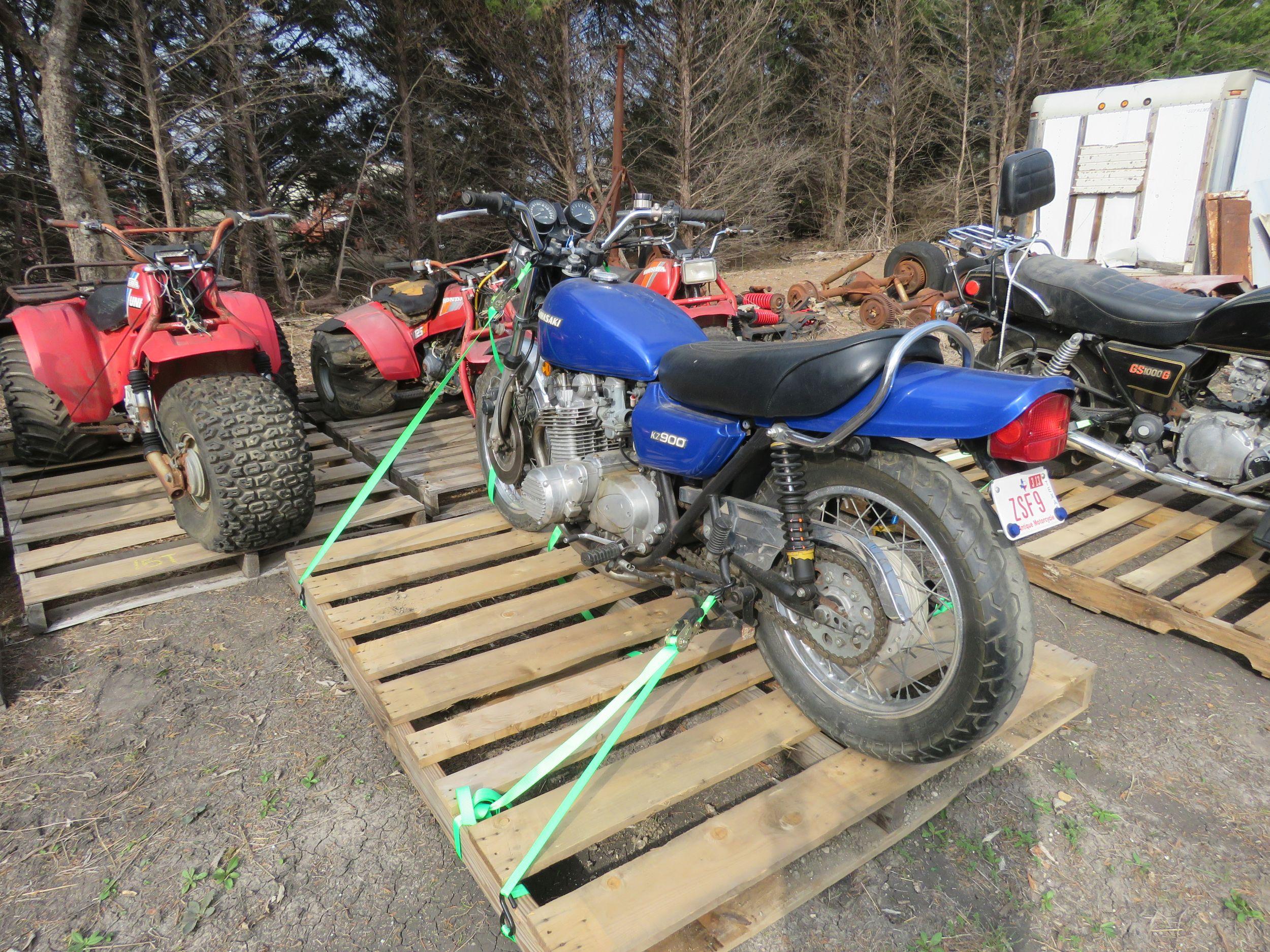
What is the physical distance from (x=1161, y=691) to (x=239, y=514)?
11.6 feet

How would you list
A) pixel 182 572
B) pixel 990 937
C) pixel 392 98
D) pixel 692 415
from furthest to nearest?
pixel 392 98 → pixel 182 572 → pixel 692 415 → pixel 990 937

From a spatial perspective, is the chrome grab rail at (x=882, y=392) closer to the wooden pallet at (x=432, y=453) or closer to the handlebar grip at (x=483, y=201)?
the handlebar grip at (x=483, y=201)

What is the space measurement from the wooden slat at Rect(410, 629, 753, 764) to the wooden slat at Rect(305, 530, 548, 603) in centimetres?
81

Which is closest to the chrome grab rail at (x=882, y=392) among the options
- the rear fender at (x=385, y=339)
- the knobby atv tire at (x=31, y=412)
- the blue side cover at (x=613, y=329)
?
the blue side cover at (x=613, y=329)

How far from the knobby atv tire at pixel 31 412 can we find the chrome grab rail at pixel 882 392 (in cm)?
370

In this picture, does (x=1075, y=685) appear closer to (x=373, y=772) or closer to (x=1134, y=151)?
(x=373, y=772)

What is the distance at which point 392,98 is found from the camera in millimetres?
9008

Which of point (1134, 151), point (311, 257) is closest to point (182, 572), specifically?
point (311, 257)

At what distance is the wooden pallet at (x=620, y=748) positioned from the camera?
5.28ft

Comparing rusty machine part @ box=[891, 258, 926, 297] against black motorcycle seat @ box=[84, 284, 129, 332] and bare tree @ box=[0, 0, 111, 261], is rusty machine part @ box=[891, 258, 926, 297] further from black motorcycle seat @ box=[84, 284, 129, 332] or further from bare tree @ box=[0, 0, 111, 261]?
bare tree @ box=[0, 0, 111, 261]

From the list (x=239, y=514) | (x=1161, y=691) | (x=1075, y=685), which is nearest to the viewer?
(x=1075, y=685)

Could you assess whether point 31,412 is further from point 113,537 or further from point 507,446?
point 507,446

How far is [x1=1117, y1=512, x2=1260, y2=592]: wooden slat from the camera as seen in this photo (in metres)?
3.07

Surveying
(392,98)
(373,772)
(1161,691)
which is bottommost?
(1161,691)
